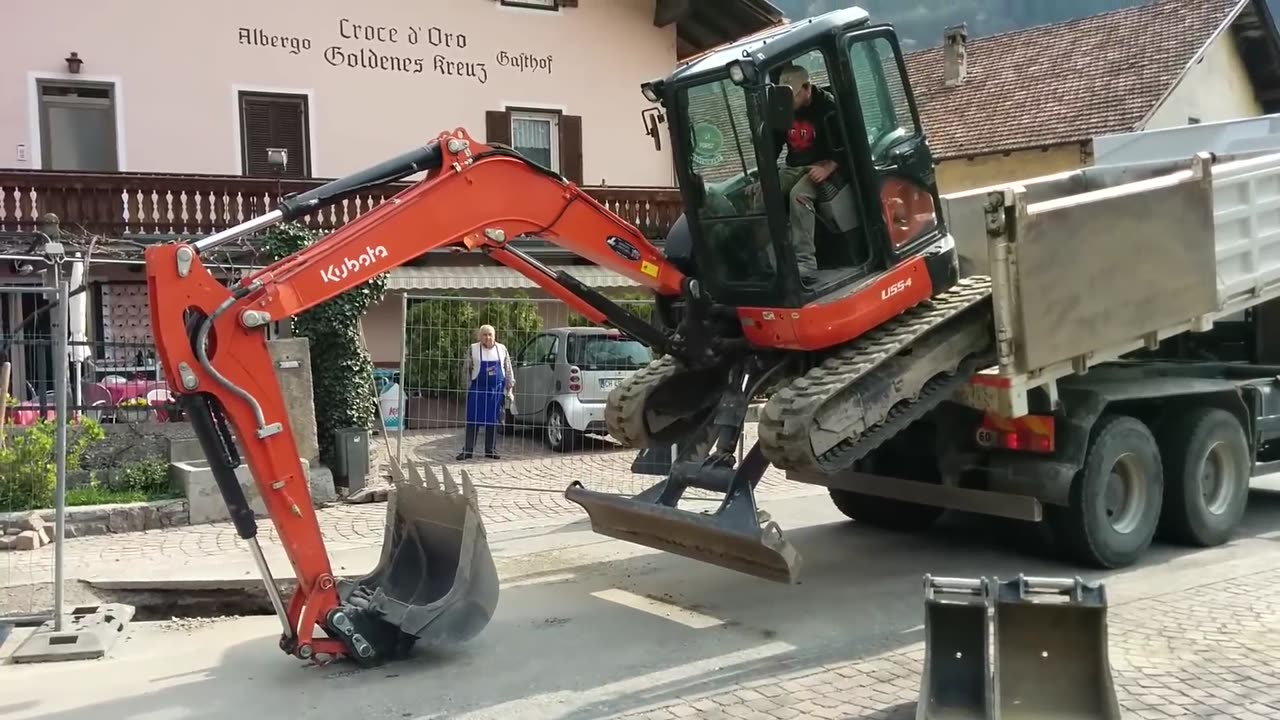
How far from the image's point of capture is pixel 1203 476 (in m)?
8.33

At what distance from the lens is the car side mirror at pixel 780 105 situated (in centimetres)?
611

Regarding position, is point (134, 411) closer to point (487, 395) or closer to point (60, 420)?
point (487, 395)

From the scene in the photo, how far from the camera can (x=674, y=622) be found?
673 centimetres

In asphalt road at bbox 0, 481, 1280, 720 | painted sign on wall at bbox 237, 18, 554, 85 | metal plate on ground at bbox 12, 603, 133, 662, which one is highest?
painted sign on wall at bbox 237, 18, 554, 85

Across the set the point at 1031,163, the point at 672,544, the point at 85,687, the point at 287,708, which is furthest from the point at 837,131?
the point at 1031,163

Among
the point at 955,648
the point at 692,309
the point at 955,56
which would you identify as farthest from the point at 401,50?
the point at 955,56

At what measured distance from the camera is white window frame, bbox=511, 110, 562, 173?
64.4 ft

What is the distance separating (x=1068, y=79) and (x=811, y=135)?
2220 cm

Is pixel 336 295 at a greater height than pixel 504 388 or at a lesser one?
greater

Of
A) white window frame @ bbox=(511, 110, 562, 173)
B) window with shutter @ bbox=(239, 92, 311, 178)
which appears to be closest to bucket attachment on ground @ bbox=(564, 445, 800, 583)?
window with shutter @ bbox=(239, 92, 311, 178)

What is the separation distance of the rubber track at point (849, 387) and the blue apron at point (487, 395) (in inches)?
229

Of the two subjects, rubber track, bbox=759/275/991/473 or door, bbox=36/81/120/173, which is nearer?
rubber track, bbox=759/275/991/473

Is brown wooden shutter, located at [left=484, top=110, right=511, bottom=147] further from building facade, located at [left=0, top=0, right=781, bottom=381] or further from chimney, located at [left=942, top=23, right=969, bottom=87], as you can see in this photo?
chimney, located at [left=942, top=23, right=969, bottom=87]

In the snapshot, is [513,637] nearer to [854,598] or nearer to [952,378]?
[854,598]
